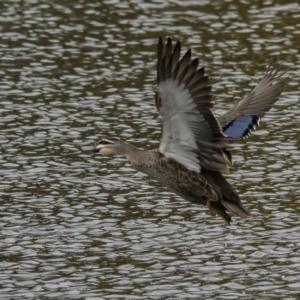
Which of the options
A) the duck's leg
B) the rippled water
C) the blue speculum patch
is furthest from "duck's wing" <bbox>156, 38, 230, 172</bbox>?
the rippled water

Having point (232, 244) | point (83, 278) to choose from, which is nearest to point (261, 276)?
point (232, 244)

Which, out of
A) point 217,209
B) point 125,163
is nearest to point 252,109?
point 217,209

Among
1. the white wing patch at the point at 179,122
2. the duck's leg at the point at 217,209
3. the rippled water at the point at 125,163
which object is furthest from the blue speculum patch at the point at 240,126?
the rippled water at the point at 125,163

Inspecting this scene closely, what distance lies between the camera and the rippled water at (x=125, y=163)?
11.1 meters

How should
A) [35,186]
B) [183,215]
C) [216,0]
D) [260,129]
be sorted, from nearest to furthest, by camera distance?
1. [183,215]
2. [35,186]
3. [260,129]
4. [216,0]

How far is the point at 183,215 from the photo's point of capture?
41.9 ft

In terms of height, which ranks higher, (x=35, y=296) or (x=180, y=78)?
(x=180, y=78)

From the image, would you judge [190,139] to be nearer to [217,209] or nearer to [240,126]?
[217,209]

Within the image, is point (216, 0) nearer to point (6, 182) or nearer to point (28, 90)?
point (28, 90)

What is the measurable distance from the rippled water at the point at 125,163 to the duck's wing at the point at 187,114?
3.28 ft

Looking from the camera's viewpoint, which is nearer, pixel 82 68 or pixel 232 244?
pixel 232 244

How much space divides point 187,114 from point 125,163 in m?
3.91

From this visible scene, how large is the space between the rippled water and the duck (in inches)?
24.3

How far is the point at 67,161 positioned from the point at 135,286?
4017 millimetres
